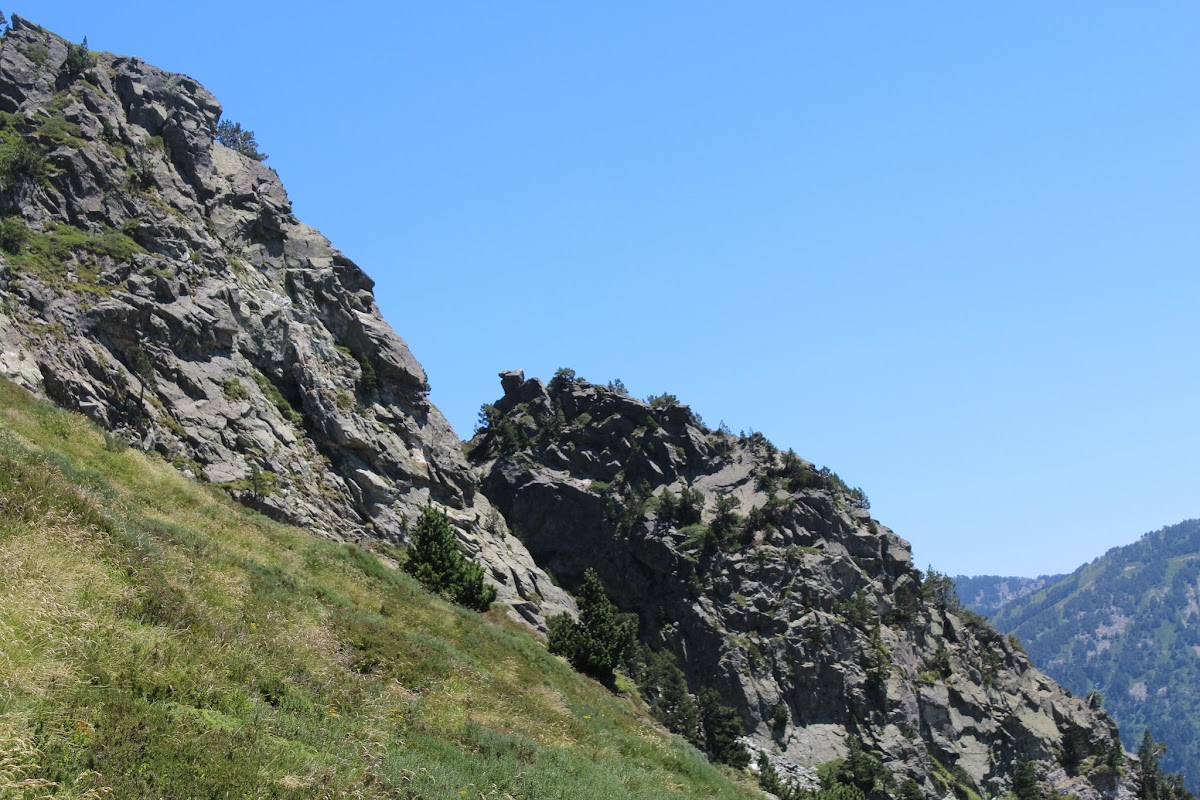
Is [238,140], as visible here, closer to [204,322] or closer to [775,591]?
[204,322]

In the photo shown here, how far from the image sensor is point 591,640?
170 feet

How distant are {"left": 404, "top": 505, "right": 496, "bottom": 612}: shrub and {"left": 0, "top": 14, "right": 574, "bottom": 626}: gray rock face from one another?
60.3ft

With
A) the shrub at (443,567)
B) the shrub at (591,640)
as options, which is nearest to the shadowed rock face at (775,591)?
the shrub at (591,640)

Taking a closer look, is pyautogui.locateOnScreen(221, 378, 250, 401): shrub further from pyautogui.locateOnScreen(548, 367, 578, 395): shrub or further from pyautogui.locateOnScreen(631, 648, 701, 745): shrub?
pyautogui.locateOnScreen(548, 367, 578, 395): shrub

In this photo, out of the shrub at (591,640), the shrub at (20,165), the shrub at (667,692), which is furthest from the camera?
the shrub at (667,692)

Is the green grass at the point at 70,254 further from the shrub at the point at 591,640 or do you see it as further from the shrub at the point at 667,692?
the shrub at the point at 667,692

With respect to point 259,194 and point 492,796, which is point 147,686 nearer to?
point 492,796

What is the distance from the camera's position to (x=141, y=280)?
62.8 meters

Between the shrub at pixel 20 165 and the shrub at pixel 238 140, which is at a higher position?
the shrub at pixel 238 140

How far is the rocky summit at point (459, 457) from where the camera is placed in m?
59.9

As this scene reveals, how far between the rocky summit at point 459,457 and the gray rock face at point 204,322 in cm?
26

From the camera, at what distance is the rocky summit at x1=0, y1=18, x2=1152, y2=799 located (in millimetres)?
59938

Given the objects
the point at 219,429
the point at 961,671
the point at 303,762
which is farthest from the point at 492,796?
the point at 961,671

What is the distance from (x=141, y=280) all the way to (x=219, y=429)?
1268cm
